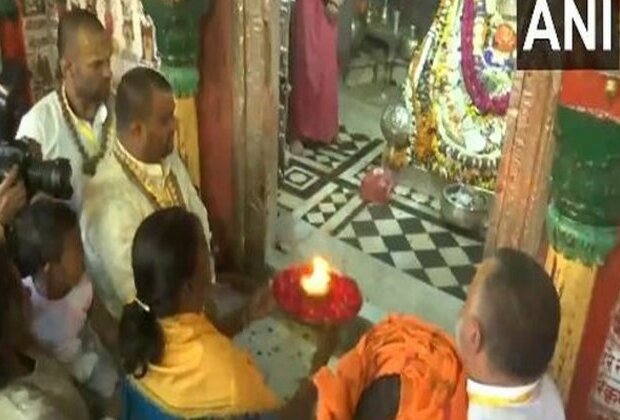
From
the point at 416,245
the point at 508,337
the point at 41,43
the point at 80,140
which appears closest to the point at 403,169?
the point at 416,245

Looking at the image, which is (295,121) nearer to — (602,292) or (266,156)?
(266,156)

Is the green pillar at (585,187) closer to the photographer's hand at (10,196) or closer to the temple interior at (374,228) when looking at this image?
the temple interior at (374,228)

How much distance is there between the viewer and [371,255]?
440 centimetres

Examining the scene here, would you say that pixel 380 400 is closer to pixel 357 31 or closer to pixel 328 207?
pixel 328 207

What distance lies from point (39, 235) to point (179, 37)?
4.15ft

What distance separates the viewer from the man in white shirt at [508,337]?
194 cm

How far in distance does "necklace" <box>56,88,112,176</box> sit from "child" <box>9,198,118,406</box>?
1.62ft

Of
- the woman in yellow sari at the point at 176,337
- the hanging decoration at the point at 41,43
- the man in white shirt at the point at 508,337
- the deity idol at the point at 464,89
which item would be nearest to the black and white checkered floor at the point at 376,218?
the deity idol at the point at 464,89

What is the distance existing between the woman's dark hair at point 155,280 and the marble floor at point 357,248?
3.87 ft

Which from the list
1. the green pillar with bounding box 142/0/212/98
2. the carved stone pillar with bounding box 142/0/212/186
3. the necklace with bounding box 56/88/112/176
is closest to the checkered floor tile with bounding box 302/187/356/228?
the carved stone pillar with bounding box 142/0/212/186

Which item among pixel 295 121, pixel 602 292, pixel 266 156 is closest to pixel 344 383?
pixel 602 292

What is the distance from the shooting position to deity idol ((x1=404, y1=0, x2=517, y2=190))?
4.42 metres

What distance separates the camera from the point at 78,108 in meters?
3.15

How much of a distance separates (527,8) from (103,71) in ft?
4.54
